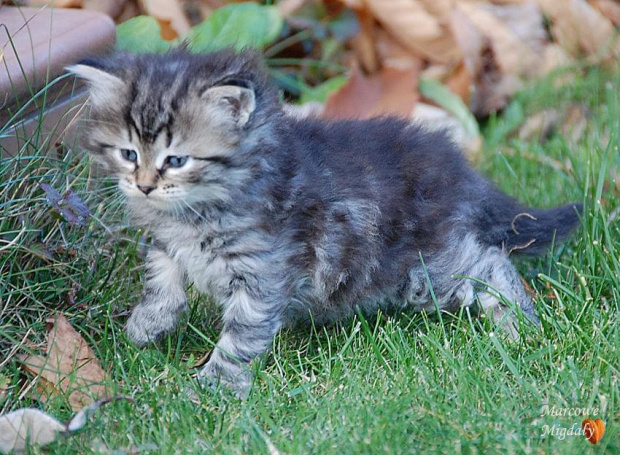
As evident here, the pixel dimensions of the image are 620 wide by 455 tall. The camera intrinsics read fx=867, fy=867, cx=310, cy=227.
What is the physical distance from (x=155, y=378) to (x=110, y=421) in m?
0.34

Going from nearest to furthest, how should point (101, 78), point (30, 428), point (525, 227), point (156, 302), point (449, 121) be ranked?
point (30, 428), point (101, 78), point (156, 302), point (525, 227), point (449, 121)

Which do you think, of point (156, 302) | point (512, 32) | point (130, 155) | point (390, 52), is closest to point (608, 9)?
point (512, 32)

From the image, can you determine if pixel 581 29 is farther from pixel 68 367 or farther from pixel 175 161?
pixel 68 367

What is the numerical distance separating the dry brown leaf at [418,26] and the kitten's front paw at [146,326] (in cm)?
325

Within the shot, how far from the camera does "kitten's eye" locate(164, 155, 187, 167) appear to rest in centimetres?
302

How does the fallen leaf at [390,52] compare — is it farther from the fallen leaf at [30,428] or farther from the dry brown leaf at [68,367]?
the fallen leaf at [30,428]

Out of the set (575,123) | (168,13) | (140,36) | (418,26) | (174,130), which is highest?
(174,130)

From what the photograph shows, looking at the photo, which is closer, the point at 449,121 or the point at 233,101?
the point at 233,101

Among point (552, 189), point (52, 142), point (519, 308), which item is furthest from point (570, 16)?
point (52, 142)

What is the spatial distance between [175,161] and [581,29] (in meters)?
4.49

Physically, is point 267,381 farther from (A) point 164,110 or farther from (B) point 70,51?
(B) point 70,51

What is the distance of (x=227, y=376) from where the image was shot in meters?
3.22

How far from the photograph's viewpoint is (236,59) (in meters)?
3.22

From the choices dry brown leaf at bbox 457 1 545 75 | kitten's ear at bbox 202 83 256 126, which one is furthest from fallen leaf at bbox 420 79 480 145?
kitten's ear at bbox 202 83 256 126
